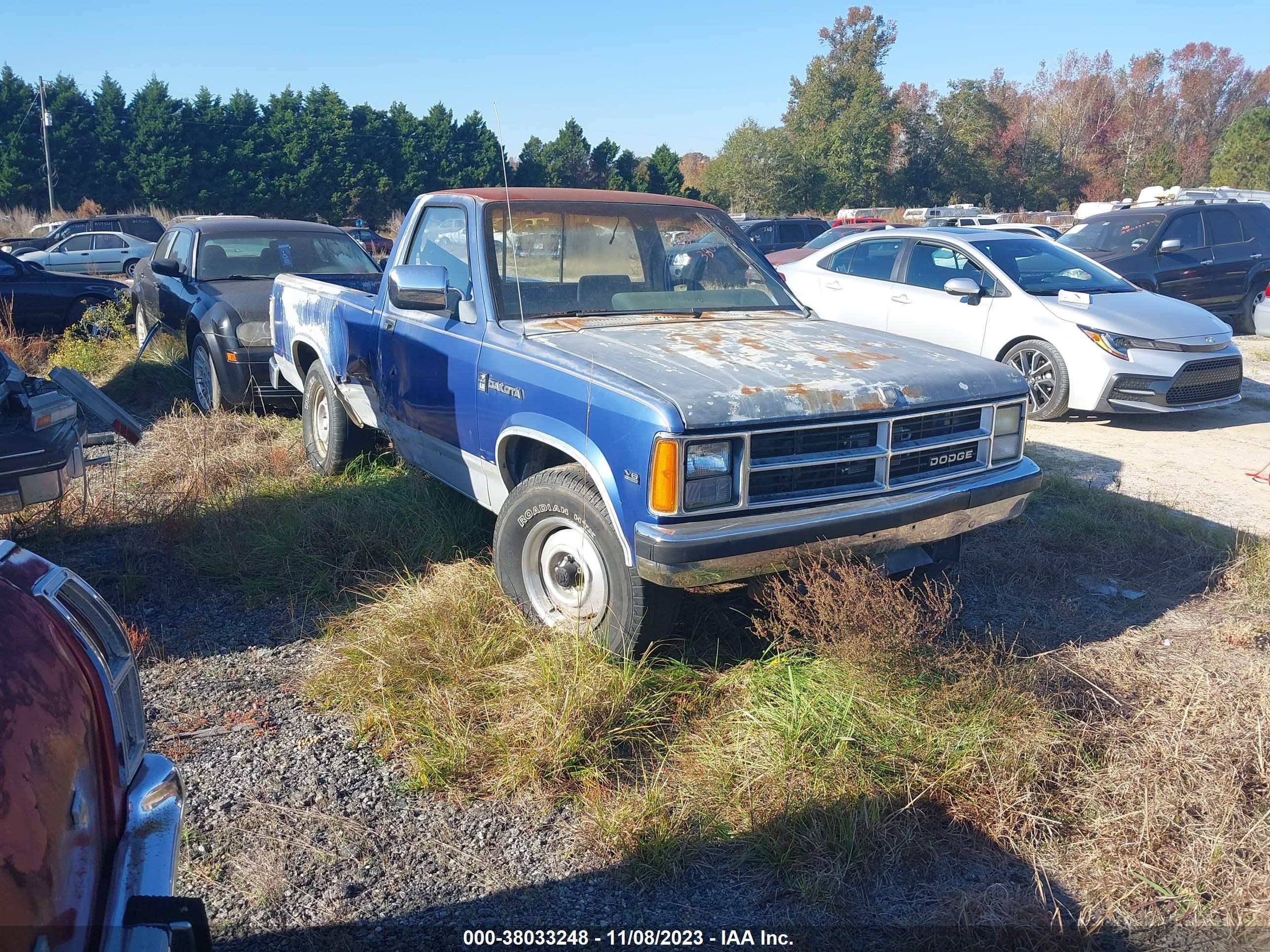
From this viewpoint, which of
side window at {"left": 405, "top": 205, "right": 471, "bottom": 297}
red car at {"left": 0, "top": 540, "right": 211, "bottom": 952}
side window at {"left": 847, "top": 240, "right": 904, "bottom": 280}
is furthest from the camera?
side window at {"left": 847, "top": 240, "right": 904, "bottom": 280}

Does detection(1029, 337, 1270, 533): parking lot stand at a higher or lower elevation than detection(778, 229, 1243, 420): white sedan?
lower

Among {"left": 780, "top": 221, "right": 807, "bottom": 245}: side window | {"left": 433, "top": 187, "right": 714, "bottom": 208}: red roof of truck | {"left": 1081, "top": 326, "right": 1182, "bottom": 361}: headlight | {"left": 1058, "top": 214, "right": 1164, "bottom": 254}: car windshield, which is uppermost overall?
{"left": 780, "top": 221, "right": 807, "bottom": 245}: side window

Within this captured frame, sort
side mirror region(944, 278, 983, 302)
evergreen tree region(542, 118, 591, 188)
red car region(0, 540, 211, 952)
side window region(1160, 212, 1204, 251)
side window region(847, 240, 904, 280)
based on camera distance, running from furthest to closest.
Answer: evergreen tree region(542, 118, 591, 188) < side window region(1160, 212, 1204, 251) < side window region(847, 240, 904, 280) < side mirror region(944, 278, 983, 302) < red car region(0, 540, 211, 952)

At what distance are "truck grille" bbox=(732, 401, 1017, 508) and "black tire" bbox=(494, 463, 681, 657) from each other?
19.9 inches

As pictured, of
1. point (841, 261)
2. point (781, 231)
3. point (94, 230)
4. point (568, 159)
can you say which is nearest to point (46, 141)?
point (94, 230)

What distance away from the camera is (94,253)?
23.5 m

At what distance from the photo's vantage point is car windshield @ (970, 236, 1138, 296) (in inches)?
341

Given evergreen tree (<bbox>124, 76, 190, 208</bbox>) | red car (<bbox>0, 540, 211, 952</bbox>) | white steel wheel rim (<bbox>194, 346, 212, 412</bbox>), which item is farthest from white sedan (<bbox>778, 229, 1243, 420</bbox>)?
evergreen tree (<bbox>124, 76, 190, 208</bbox>)

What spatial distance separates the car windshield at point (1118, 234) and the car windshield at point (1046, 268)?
154 inches

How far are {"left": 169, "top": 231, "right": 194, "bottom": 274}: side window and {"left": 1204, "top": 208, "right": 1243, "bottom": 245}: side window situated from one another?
12.1 m

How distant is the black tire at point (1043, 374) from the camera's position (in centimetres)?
823

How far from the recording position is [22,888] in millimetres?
1469

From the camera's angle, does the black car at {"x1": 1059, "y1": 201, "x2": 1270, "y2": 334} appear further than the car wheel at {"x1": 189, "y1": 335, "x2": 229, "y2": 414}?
Yes

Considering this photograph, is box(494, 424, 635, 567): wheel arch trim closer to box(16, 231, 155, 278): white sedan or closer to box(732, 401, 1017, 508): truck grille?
box(732, 401, 1017, 508): truck grille
